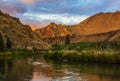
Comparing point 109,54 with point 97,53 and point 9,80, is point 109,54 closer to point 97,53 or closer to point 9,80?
point 97,53

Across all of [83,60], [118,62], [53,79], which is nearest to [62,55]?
[83,60]

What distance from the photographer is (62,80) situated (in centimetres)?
3816

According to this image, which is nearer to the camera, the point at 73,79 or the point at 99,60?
the point at 73,79

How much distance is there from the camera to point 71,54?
289 ft

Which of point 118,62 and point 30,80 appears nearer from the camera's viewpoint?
point 30,80

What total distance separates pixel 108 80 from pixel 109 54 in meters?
31.2

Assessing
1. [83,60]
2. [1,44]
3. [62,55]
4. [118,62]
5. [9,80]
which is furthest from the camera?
[1,44]

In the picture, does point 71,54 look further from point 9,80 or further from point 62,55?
point 9,80

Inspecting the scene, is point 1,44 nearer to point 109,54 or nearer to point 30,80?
point 109,54

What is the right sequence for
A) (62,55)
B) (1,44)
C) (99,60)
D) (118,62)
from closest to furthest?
1. (118,62)
2. (99,60)
3. (62,55)
4. (1,44)

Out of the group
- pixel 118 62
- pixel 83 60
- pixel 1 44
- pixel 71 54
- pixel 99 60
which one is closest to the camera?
pixel 118 62

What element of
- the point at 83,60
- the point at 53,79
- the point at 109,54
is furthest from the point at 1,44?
the point at 53,79

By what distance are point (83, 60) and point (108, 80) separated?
1570 inches

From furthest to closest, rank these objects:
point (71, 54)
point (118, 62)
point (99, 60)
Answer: point (71, 54) → point (99, 60) → point (118, 62)
